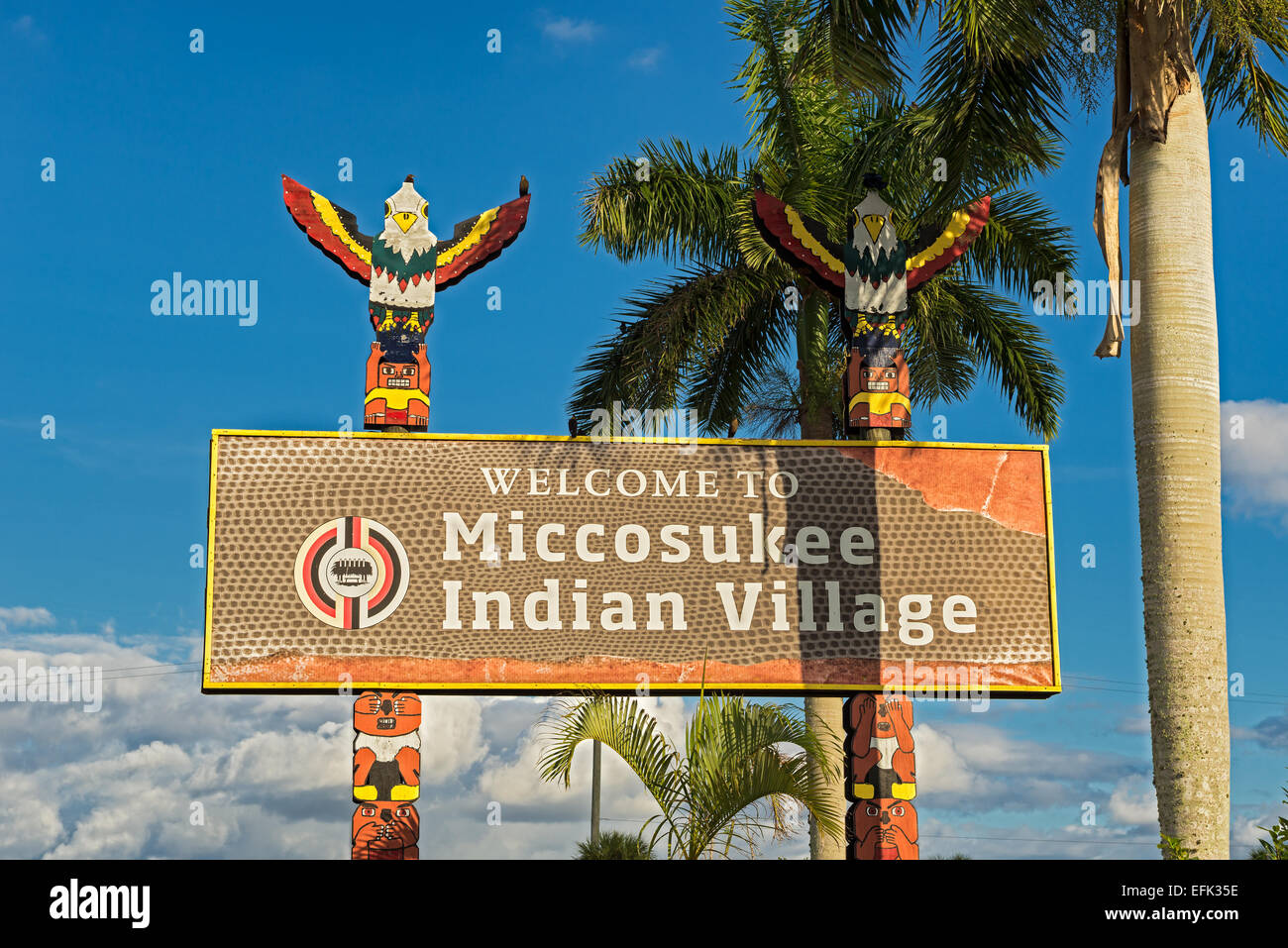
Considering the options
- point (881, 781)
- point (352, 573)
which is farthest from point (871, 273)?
point (352, 573)

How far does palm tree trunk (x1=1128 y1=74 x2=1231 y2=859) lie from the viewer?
32.2 feet

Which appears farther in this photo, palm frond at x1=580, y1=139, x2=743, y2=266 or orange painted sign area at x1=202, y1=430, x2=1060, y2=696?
palm frond at x1=580, y1=139, x2=743, y2=266

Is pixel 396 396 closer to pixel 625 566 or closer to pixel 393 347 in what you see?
pixel 393 347

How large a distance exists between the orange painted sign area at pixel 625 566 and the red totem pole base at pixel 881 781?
284 millimetres

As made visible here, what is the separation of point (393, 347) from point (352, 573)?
2.27 meters

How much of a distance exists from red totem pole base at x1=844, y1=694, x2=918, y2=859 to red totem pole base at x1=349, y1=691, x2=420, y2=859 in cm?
403

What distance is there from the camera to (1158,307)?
35.0 feet

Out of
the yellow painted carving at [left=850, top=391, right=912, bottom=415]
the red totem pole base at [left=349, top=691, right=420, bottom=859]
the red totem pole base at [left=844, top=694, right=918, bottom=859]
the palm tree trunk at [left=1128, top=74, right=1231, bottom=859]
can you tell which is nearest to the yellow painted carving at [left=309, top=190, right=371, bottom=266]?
the red totem pole base at [left=349, top=691, right=420, bottom=859]

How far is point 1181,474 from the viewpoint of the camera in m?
10.3

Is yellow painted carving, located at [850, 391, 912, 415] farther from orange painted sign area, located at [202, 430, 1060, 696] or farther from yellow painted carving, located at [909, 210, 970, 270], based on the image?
yellow painted carving, located at [909, 210, 970, 270]

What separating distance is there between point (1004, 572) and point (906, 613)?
3.64 ft
